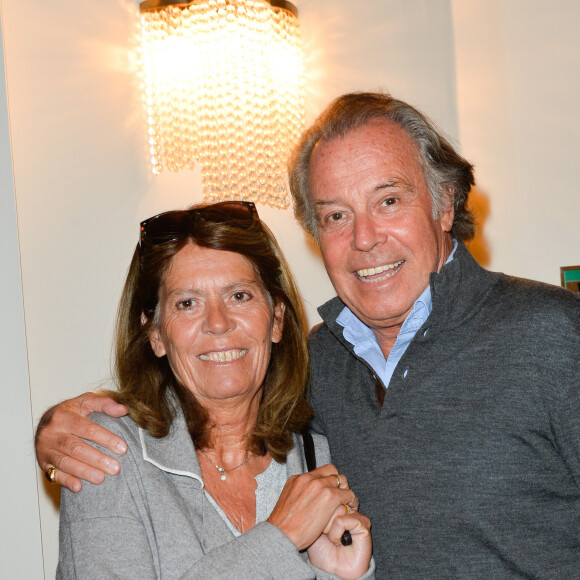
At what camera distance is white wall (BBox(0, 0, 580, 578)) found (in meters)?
2.36

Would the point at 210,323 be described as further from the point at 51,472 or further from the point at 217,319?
the point at 51,472

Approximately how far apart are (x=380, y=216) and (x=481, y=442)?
1.78 feet

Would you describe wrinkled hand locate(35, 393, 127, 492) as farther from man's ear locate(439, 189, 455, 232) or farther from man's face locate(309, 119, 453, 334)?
man's ear locate(439, 189, 455, 232)

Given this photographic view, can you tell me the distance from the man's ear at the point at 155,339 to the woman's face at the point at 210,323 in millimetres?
11

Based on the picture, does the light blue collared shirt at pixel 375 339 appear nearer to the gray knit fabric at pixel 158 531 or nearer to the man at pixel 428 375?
the man at pixel 428 375

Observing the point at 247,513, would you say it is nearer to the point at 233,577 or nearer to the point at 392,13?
the point at 233,577

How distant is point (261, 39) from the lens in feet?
7.63

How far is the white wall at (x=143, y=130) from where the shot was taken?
236 centimetres

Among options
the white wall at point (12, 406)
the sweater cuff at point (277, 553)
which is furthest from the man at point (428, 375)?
the white wall at point (12, 406)

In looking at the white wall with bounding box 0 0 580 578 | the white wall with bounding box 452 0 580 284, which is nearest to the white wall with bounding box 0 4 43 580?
the white wall with bounding box 0 0 580 578

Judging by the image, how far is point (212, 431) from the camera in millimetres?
1778

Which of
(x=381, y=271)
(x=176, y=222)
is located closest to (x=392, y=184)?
(x=381, y=271)

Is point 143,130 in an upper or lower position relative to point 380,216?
upper

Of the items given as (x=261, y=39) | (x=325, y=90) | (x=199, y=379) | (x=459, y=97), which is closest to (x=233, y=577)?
(x=199, y=379)
